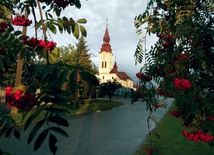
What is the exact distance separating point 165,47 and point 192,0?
2.02 feet

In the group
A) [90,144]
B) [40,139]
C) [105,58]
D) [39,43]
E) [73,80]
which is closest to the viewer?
[40,139]

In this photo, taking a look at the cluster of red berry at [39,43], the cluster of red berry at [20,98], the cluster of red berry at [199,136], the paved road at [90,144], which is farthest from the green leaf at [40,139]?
the paved road at [90,144]

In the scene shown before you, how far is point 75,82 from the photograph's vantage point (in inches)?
39.1

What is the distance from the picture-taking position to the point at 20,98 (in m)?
1.29

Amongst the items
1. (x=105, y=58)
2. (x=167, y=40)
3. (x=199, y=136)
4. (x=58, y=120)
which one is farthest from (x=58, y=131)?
(x=105, y=58)

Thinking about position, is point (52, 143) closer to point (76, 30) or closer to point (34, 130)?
point (34, 130)

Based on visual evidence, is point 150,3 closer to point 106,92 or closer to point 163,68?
point 163,68

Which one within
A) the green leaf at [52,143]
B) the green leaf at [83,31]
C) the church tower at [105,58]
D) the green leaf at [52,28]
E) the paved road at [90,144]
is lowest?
the paved road at [90,144]

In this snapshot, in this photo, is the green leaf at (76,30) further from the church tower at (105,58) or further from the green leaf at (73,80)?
the church tower at (105,58)

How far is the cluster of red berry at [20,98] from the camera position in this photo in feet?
4.08

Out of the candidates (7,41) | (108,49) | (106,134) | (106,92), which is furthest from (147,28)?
(108,49)

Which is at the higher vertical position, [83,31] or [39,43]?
[83,31]

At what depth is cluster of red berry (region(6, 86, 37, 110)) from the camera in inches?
49.0

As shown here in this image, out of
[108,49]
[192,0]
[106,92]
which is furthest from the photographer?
[108,49]
